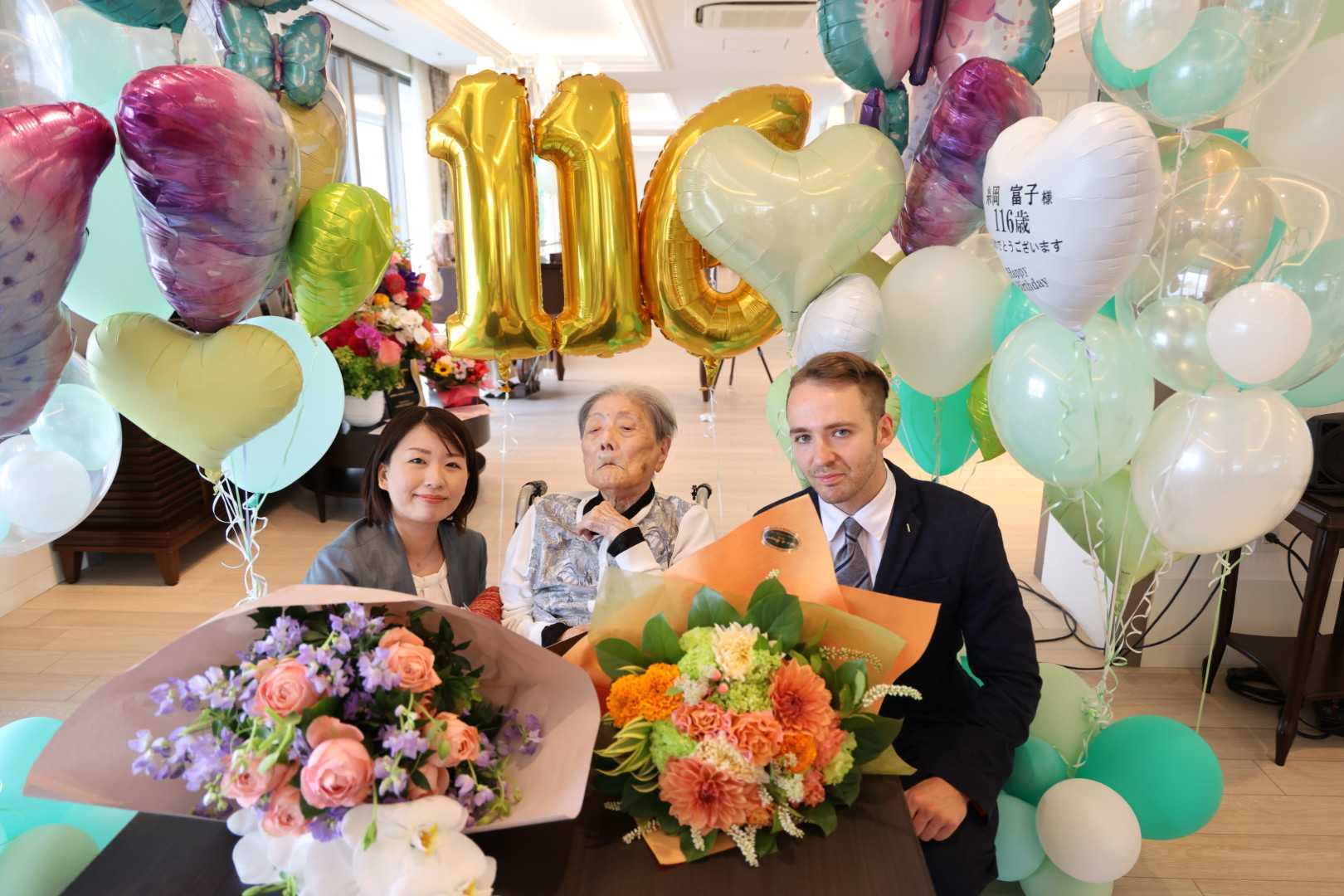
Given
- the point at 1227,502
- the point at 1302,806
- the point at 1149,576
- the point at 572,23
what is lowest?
the point at 1302,806

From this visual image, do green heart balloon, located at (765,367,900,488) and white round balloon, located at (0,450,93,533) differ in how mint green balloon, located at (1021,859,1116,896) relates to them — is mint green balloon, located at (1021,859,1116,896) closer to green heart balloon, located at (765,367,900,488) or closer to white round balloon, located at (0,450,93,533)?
green heart balloon, located at (765,367,900,488)

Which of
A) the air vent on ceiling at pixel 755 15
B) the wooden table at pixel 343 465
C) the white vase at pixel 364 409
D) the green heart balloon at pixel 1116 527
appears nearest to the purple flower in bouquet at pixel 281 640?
the green heart balloon at pixel 1116 527

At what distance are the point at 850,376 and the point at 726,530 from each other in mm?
2702

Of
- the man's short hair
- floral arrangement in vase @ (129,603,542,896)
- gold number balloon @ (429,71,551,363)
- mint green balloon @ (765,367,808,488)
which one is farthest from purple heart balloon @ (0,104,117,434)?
mint green balloon @ (765,367,808,488)

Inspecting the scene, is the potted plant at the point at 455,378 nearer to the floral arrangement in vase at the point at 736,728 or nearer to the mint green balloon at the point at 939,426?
the mint green balloon at the point at 939,426

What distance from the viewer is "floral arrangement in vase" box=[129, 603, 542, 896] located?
82cm

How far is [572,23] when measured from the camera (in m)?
8.82

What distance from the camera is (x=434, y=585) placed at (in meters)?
1.79

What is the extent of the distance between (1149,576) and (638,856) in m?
2.46

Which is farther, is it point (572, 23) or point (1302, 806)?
point (572, 23)

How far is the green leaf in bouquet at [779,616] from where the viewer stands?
1.02m

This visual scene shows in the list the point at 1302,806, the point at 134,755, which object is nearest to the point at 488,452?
the point at 1302,806

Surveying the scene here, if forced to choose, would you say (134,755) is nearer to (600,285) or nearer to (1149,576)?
(600,285)

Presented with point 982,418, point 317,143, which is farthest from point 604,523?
point 982,418
